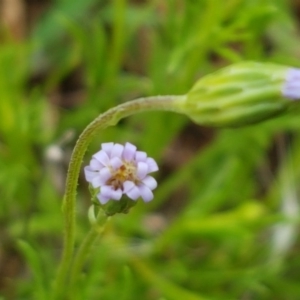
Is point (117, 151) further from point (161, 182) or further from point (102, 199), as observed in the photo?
point (161, 182)

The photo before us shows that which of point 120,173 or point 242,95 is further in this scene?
point 242,95

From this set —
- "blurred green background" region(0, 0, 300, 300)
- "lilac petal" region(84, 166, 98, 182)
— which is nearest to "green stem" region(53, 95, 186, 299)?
"lilac petal" region(84, 166, 98, 182)

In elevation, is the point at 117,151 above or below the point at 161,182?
below

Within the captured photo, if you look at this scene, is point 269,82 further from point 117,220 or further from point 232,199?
point 232,199

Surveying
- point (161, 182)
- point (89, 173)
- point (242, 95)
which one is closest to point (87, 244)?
point (89, 173)

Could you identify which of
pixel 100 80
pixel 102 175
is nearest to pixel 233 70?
pixel 102 175

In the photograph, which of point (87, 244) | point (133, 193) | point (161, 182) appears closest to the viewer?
point (133, 193)
